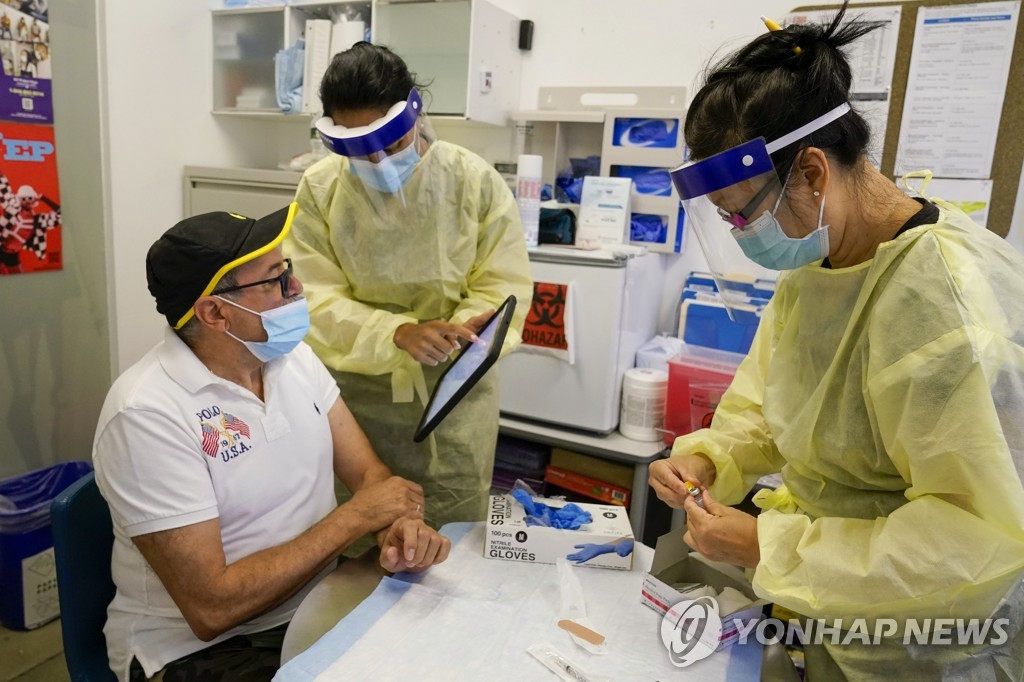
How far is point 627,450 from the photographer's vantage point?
2311 millimetres

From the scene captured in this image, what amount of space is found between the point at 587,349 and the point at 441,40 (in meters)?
1.31

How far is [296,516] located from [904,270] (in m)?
1.11

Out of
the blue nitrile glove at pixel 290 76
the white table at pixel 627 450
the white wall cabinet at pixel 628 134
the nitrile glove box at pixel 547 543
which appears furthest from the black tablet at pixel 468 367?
the blue nitrile glove at pixel 290 76

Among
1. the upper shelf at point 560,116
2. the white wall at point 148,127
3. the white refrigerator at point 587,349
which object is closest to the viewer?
the white refrigerator at point 587,349

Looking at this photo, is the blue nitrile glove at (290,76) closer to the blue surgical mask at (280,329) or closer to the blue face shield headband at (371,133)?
the blue face shield headband at (371,133)

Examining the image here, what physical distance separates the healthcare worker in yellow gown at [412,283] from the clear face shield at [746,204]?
666 mm

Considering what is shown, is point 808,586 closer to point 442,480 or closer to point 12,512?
point 442,480

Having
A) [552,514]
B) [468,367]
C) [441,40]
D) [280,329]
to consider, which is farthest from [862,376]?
[441,40]

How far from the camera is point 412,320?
1.72 metres

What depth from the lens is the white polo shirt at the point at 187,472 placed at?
1.15 metres

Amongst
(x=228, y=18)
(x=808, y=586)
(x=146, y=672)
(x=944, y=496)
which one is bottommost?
(x=146, y=672)

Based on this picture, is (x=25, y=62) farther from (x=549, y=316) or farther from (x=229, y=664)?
(x=229, y=664)

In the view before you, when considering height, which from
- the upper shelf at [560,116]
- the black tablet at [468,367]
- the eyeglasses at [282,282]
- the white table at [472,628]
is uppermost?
the upper shelf at [560,116]

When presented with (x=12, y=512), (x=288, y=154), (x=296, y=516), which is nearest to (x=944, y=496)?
(x=296, y=516)
